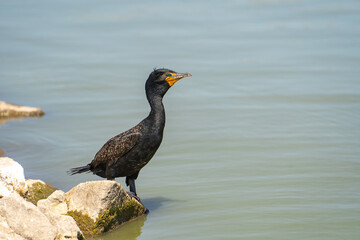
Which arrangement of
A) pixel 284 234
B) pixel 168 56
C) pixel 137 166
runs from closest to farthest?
pixel 284 234 → pixel 137 166 → pixel 168 56

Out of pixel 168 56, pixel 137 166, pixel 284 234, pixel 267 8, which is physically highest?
pixel 267 8

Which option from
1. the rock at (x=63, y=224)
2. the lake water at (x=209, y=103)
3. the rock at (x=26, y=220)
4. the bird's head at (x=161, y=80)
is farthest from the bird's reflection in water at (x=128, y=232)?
the bird's head at (x=161, y=80)

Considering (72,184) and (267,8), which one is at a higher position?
(267,8)

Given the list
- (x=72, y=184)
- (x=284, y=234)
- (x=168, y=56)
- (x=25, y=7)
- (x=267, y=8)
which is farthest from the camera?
(x=25, y=7)

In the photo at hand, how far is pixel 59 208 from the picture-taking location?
769cm

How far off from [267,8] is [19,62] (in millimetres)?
6312

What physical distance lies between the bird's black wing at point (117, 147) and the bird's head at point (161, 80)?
1.87 feet

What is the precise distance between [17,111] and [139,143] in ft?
16.4

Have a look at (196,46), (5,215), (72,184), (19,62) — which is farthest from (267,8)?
(5,215)

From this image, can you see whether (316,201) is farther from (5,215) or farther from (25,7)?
(25,7)

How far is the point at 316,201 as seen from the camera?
847 cm

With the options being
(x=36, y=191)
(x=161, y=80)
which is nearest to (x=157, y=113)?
(x=161, y=80)

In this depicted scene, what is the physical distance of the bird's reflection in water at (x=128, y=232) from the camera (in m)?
7.80

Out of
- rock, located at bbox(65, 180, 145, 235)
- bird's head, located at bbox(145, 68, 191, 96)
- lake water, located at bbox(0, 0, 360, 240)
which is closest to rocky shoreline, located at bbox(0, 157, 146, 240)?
rock, located at bbox(65, 180, 145, 235)
